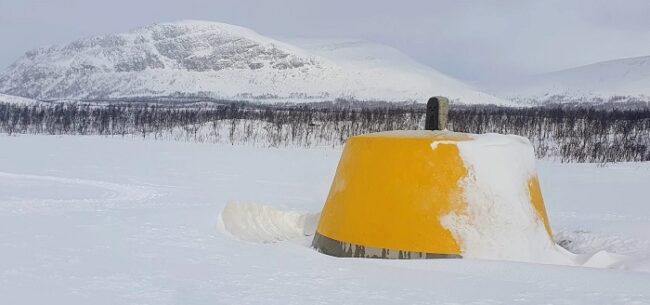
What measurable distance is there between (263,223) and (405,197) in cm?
229

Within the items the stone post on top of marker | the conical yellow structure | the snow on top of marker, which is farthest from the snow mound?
the snow on top of marker

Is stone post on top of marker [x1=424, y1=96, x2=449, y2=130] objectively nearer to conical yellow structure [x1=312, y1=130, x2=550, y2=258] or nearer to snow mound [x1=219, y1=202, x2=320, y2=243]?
conical yellow structure [x1=312, y1=130, x2=550, y2=258]

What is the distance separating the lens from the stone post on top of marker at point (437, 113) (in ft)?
16.2

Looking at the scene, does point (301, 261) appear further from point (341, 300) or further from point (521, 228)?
point (521, 228)

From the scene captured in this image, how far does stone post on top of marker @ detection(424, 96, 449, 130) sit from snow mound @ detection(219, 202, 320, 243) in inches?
72.6

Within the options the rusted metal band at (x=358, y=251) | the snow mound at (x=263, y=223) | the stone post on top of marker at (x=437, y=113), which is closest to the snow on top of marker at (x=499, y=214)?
the rusted metal band at (x=358, y=251)

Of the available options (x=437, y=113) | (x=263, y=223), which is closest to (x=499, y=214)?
(x=437, y=113)

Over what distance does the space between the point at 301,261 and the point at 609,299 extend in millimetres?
1937

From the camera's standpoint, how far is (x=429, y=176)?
445 centimetres

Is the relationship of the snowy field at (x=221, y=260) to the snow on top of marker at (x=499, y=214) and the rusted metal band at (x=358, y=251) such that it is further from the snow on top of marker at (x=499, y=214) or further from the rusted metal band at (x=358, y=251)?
the snow on top of marker at (x=499, y=214)

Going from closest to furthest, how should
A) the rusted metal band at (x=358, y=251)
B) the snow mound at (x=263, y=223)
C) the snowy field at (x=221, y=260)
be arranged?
the snowy field at (x=221, y=260) → the rusted metal band at (x=358, y=251) → the snow mound at (x=263, y=223)

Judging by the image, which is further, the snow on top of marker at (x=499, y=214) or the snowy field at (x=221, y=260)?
the snow on top of marker at (x=499, y=214)

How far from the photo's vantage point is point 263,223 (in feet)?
20.9

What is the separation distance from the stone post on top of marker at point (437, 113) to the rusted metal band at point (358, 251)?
111 cm
